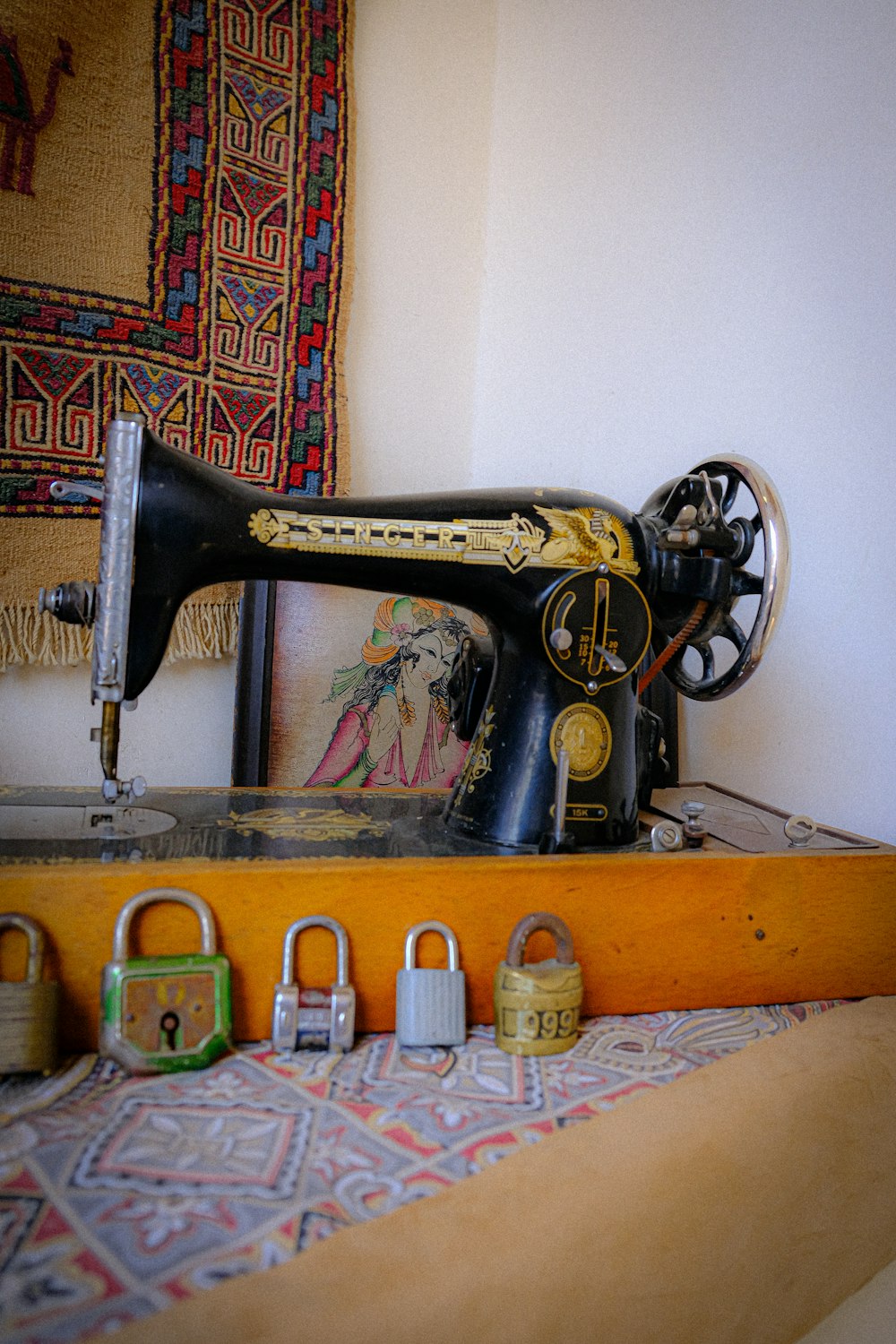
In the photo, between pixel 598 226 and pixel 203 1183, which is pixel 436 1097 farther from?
pixel 598 226

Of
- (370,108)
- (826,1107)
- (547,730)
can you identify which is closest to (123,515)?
(547,730)

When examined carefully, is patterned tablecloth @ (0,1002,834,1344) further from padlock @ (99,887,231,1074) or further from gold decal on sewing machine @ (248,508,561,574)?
gold decal on sewing machine @ (248,508,561,574)

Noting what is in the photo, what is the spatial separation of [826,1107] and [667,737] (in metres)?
0.72

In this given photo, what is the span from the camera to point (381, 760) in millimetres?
1457

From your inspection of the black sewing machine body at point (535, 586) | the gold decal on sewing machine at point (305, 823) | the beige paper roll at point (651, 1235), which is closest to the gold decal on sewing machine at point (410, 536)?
the black sewing machine body at point (535, 586)

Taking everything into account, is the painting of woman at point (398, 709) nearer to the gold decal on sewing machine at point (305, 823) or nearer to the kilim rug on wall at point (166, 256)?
the kilim rug on wall at point (166, 256)

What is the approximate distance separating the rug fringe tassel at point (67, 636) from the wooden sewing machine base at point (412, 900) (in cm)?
24

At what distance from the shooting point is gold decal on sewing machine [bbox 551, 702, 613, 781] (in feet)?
3.40

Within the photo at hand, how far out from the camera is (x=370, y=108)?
1579mm

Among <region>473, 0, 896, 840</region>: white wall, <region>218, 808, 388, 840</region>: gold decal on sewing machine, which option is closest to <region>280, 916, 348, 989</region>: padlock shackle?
<region>218, 808, 388, 840</region>: gold decal on sewing machine

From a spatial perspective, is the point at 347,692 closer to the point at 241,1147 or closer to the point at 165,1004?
the point at 165,1004

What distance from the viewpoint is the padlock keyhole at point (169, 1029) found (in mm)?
772

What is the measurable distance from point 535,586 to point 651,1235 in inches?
24.1

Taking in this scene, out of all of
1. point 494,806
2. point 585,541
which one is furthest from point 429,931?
point 585,541
